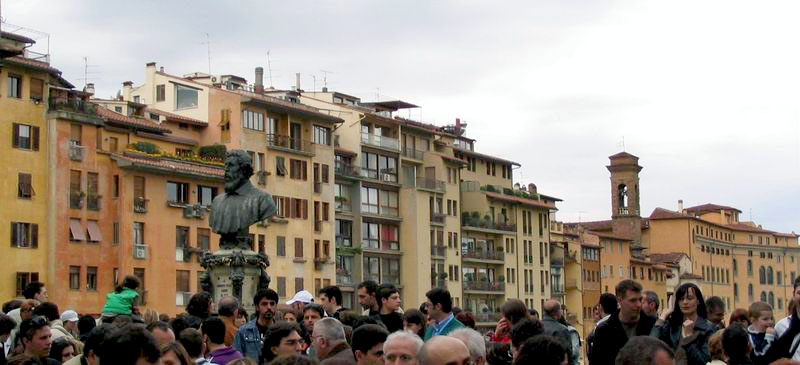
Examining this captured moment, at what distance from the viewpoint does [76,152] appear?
209 feet

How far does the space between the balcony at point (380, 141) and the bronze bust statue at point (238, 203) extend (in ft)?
212

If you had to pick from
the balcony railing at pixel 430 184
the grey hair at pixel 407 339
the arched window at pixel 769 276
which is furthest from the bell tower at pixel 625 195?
the grey hair at pixel 407 339

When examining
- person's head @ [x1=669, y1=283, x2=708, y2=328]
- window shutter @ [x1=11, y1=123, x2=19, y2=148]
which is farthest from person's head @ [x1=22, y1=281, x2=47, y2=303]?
window shutter @ [x1=11, y1=123, x2=19, y2=148]

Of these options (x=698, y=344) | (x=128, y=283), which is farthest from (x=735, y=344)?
(x=128, y=283)

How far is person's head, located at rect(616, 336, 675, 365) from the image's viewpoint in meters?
8.09

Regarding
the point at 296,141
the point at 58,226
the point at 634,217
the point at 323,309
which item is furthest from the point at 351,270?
the point at 323,309

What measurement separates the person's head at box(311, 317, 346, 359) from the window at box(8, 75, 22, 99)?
170 feet

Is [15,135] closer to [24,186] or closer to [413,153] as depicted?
[24,186]

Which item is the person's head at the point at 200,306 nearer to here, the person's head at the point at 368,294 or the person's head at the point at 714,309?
the person's head at the point at 368,294

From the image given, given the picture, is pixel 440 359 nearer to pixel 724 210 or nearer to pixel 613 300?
pixel 613 300

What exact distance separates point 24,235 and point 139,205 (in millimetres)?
6250

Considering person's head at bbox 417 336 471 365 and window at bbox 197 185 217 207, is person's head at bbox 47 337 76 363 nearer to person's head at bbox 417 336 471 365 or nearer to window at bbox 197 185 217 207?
person's head at bbox 417 336 471 365

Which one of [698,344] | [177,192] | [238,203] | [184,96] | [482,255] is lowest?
[698,344]

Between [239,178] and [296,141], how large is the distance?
5664cm
